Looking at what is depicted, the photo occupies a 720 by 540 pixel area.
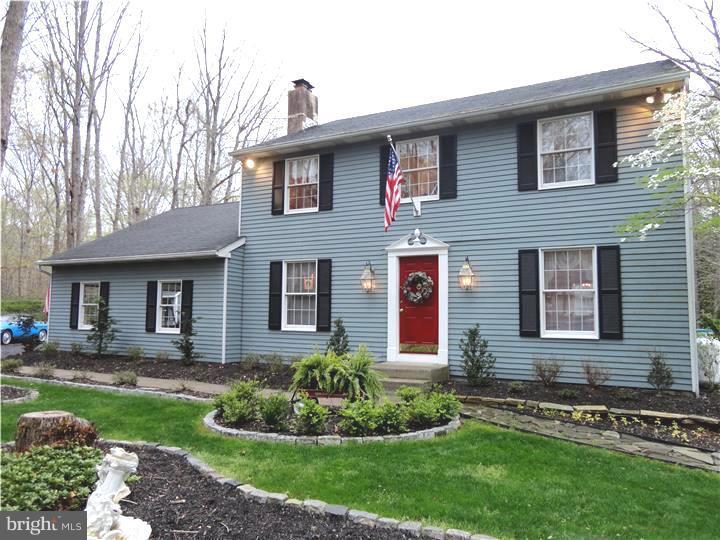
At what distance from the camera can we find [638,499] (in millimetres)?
3551

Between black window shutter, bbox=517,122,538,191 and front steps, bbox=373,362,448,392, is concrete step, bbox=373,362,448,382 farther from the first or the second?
black window shutter, bbox=517,122,538,191

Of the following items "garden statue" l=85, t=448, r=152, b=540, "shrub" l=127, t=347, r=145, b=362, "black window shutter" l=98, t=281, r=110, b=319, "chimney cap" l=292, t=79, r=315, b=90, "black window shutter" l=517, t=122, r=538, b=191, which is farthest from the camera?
"chimney cap" l=292, t=79, r=315, b=90

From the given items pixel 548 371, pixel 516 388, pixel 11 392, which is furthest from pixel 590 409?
pixel 11 392

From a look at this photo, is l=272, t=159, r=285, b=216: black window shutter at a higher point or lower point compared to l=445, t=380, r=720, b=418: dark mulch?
higher

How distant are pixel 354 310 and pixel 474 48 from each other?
353 inches

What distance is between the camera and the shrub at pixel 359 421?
16.2 ft

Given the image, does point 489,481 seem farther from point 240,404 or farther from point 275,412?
point 240,404

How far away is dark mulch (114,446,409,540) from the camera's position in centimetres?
294

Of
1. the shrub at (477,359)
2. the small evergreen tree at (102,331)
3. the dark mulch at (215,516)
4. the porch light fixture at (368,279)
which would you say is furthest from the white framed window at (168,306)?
the dark mulch at (215,516)

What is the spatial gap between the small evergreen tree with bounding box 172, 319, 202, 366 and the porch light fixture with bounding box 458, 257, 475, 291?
5.96 m

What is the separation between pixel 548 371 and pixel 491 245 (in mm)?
2357

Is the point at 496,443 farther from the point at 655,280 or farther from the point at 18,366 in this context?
the point at 18,366

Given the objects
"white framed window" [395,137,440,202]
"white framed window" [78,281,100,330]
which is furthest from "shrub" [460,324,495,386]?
"white framed window" [78,281,100,330]

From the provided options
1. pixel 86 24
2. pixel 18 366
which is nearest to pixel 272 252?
pixel 18 366
